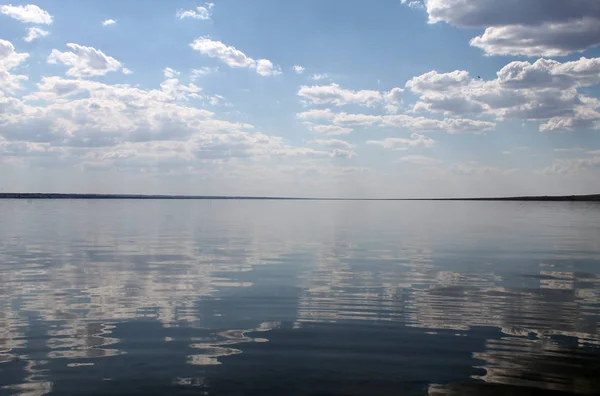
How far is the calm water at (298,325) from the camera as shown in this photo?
12422 mm

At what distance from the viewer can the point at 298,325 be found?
1750 cm

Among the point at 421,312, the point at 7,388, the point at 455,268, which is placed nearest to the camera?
the point at 7,388

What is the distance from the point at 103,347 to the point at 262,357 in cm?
443

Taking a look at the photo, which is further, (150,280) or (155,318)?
(150,280)

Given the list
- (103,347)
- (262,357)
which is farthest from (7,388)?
(262,357)

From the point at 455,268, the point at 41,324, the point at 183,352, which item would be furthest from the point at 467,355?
the point at 455,268

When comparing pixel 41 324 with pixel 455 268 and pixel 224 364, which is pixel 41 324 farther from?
pixel 455 268

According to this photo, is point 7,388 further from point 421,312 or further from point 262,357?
point 421,312

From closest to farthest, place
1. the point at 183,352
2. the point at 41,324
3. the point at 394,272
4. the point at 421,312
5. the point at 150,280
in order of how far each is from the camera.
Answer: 1. the point at 183,352
2. the point at 41,324
3. the point at 421,312
4. the point at 150,280
5. the point at 394,272

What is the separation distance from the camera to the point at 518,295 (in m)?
22.8

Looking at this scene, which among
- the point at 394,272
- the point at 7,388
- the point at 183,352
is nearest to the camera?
the point at 7,388

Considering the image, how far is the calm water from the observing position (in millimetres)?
12422

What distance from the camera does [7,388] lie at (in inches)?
461

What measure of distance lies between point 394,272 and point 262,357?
16395 millimetres
